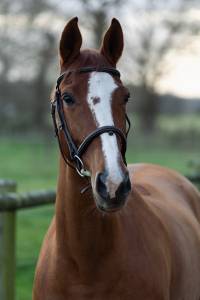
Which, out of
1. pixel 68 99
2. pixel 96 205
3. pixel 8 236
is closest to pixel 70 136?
pixel 68 99

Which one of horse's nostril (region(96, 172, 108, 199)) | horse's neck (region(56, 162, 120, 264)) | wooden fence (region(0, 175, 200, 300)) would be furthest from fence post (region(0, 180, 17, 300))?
horse's nostril (region(96, 172, 108, 199))

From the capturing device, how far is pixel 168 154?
27.5 m

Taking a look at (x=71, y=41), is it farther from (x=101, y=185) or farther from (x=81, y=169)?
(x=101, y=185)

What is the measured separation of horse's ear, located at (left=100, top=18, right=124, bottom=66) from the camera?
11.5 ft

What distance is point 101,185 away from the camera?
2.90 meters

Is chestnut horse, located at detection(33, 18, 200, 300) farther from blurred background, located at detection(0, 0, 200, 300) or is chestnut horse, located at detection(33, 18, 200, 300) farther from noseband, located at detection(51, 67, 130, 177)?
blurred background, located at detection(0, 0, 200, 300)

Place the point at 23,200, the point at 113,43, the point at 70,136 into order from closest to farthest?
1. the point at 70,136
2. the point at 113,43
3. the point at 23,200

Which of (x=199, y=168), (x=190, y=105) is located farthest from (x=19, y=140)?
(x=199, y=168)

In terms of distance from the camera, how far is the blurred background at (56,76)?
2030 centimetres

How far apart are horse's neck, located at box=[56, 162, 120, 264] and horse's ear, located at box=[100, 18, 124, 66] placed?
0.63 meters

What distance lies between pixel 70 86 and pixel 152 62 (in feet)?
91.5

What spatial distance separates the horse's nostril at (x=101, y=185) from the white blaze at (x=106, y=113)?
0.03 m

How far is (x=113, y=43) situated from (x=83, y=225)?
974 millimetres

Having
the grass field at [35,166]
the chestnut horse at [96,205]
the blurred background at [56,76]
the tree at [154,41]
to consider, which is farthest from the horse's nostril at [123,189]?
the tree at [154,41]
